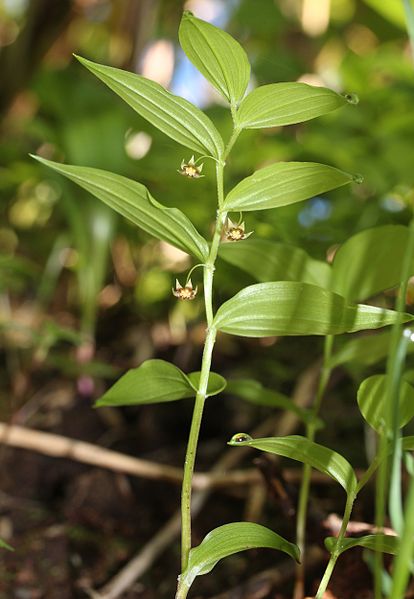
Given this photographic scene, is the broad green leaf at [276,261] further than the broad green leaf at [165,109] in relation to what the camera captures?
Yes

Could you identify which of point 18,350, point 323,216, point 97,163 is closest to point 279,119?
point 323,216

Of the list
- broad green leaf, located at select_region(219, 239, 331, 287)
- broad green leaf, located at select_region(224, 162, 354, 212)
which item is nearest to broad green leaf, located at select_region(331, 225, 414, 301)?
broad green leaf, located at select_region(219, 239, 331, 287)

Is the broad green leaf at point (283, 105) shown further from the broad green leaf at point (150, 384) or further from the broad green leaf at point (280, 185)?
the broad green leaf at point (150, 384)

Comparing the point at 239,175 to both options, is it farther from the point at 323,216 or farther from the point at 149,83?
the point at 149,83

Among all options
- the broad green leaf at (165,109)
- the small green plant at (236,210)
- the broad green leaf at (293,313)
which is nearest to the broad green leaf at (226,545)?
the small green plant at (236,210)

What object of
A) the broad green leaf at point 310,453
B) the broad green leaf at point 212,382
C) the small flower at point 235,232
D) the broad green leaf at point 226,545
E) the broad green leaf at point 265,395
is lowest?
the broad green leaf at point 226,545

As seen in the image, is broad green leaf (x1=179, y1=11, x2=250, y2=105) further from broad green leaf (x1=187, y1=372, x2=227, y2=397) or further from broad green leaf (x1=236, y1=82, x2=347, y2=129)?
broad green leaf (x1=187, y1=372, x2=227, y2=397)

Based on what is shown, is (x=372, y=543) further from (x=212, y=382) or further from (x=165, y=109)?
(x=165, y=109)

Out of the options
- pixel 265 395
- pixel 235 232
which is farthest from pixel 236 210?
pixel 265 395
